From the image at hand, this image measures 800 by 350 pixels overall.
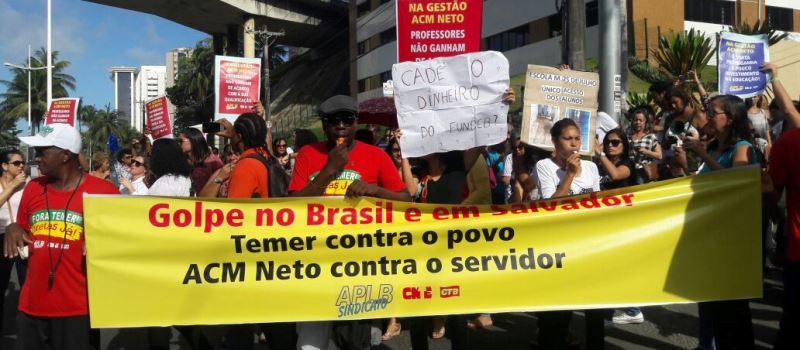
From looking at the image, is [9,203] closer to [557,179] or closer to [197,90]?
[557,179]

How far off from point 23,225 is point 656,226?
354cm

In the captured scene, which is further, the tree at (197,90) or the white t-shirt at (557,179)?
the tree at (197,90)

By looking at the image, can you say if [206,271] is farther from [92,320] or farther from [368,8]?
[368,8]

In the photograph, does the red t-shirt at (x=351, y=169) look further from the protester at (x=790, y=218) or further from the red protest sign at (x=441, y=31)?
the red protest sign at (x=441, y=31)

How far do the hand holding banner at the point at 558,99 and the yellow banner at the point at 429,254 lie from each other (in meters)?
1.69

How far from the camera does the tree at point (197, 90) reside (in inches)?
2805

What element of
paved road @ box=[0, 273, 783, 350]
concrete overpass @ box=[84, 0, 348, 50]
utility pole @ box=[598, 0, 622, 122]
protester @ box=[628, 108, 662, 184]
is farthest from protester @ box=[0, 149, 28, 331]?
concrete overpass @ box=[84, 0, 348, 50]

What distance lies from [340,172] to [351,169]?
0.08 m

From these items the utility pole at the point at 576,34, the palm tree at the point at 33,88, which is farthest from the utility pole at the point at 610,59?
the palm tree at the point at 33,88

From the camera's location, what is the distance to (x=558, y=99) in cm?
634

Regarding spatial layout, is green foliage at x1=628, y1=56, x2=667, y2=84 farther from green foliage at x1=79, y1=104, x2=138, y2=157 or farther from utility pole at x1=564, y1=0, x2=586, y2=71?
green foliage at x1=79, y1=104, x2=138, y2=157

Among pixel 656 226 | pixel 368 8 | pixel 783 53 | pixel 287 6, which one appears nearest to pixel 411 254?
pixel 656 226

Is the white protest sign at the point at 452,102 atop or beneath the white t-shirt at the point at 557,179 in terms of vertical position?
atop

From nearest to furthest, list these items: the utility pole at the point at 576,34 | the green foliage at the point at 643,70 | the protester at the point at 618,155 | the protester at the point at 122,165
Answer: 1. the protester at the point at 618,155
2. the protester at the point at 122,165
3. the utility pole at the point at 576,34
4. the green foliage at the point at 643,70
